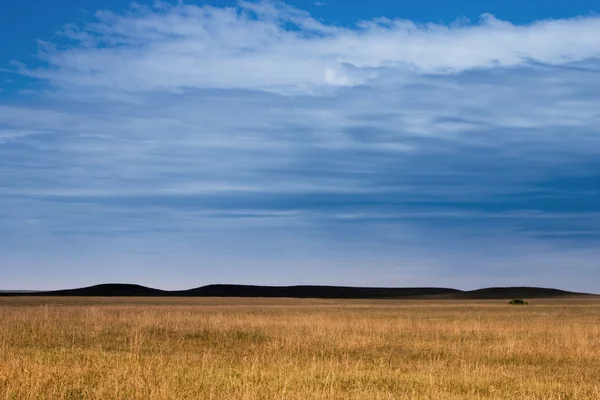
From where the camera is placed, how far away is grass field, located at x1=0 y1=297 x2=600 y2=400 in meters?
14.3

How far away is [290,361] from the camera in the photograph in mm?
19641

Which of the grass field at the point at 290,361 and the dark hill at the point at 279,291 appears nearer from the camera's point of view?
the grass field at the point at 290,361

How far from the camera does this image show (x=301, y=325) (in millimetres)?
33406

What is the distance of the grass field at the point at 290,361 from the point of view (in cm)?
1430

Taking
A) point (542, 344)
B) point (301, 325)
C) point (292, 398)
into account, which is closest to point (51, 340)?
point (301, 325)

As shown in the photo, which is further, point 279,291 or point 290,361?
point 279,291

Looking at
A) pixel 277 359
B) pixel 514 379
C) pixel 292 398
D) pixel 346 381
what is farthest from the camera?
pixel 277 359

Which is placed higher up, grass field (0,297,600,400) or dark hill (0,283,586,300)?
dark hill (0,283,586,300)

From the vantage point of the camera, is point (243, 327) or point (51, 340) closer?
point (51, 340)

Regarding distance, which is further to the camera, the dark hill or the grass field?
the dark hill

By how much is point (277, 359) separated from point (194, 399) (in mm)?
7667

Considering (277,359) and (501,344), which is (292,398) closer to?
(277,359)

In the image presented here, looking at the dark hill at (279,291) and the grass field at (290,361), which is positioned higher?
the dark hill at (279,291)

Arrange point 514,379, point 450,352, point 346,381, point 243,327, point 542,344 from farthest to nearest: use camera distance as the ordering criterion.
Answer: point 243,327, point 542,344, point 450,352, point 514,379, point 346,381
